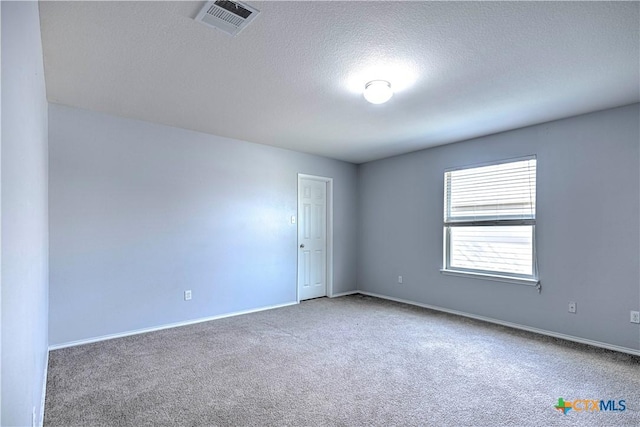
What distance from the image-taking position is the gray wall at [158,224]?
10.9 feet

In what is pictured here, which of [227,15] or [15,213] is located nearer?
[15,213]

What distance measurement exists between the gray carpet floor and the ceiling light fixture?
226 centimetres

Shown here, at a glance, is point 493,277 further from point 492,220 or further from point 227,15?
point 227,15

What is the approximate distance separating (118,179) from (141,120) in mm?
717

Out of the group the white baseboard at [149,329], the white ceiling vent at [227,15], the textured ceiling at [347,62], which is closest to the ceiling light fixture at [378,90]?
the textured ceiling at [347,62]

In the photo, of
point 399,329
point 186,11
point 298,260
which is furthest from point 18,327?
point 298,260

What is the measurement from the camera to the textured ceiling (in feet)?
6.27

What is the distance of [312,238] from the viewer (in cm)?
560

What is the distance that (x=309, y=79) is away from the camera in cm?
272

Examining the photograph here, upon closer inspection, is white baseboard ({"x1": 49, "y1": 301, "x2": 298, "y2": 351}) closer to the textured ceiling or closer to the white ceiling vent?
the textured ceiling

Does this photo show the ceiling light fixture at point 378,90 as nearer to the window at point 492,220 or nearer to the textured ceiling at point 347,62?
the textured ceiling at point 347,62

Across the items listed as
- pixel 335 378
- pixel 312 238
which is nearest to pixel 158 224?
pixel 312 238

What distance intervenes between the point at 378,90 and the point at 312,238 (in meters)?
3.26

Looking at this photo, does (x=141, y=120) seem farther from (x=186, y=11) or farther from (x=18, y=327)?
(x=18, y=327)
